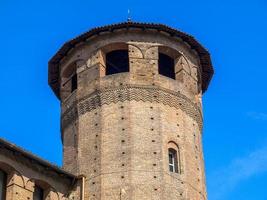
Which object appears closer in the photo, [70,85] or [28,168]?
[28,168]

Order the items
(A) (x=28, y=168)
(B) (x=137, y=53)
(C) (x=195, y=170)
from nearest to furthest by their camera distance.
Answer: (A) (x=28, y=168)
(C) (x=195, y=170)
(B) (x=137, y=53)

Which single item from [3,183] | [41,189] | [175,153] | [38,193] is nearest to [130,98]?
[175,153]

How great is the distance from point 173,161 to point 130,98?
2.92 metres

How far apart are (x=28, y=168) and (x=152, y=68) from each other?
6734 mm

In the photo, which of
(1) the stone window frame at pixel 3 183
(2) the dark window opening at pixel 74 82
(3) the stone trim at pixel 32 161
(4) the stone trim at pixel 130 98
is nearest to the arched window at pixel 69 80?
(2) the dark window opening at pixel 74 82

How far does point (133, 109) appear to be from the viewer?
26766mm

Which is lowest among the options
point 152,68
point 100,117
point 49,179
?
point 49,179

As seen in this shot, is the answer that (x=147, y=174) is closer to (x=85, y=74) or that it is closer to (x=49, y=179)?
(x=49, y=179)

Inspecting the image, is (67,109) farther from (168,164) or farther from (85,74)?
(168,164)

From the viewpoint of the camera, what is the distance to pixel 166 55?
29484 mm

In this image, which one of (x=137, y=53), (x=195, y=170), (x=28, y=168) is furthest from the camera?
(x=137, y=53)

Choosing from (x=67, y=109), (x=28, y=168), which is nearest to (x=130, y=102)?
(x=67, y=109)

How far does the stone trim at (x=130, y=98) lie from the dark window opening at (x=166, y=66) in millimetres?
1905

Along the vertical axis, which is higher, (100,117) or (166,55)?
(166,55)
